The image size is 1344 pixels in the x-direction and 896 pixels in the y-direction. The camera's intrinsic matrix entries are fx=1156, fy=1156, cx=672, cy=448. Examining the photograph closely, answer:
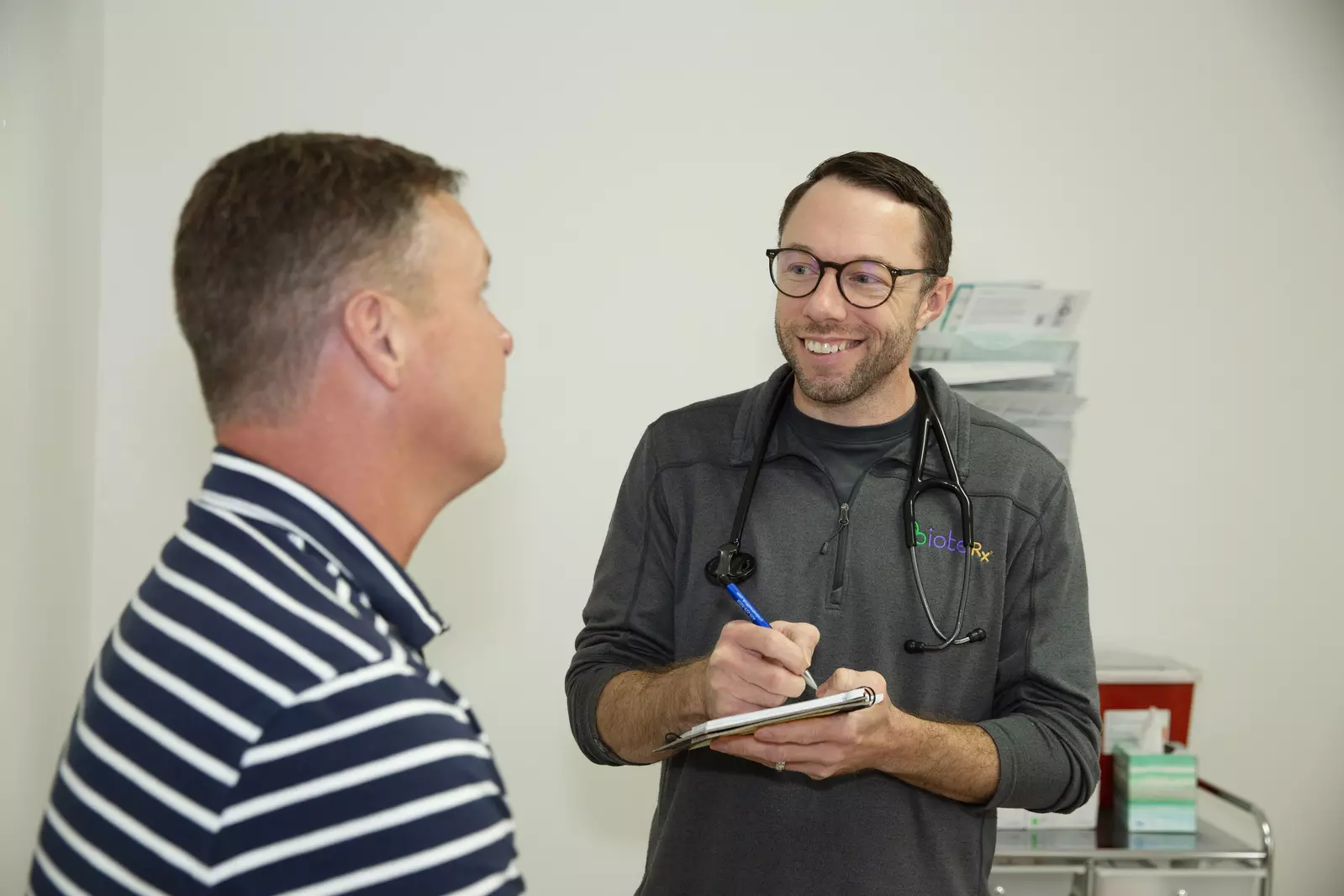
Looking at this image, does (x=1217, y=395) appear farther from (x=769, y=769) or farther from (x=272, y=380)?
(x=272, y=380)

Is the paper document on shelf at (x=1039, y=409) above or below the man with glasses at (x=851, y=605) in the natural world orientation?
above

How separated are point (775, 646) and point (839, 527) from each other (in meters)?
0.37

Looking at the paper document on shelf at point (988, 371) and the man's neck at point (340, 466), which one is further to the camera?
the paper document on shelf at point (988, 371)

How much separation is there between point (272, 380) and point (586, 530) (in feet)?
6.59

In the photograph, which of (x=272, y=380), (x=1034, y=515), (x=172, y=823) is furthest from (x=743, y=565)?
(x=172, y=823)

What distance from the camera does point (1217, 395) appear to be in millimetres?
3020

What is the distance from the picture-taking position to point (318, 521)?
868mm

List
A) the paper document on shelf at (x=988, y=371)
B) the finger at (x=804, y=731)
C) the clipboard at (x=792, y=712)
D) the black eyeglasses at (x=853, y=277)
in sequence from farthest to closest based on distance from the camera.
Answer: the paper document on shelf at (x=988, y=371) < the black eyeglasses at (x=853, y=277) < the finger at (x=804, y=731) < the clipboard at (x=792, y=712)

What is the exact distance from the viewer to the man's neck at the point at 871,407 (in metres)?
1.76

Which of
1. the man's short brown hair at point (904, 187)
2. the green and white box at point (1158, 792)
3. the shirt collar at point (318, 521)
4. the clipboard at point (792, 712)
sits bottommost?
the green and white box at point (1158, 792)

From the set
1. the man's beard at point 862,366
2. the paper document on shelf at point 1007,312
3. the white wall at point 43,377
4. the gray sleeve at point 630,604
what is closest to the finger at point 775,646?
the gray sleeve at point 630,604

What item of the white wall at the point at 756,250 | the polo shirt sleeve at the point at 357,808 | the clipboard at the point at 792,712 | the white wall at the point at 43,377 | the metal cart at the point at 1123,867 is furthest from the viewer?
the white wall at the point at 756,250

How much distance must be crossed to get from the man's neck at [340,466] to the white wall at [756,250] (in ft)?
6.33

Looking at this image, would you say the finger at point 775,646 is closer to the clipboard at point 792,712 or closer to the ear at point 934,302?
the clipboard at point 792,712
